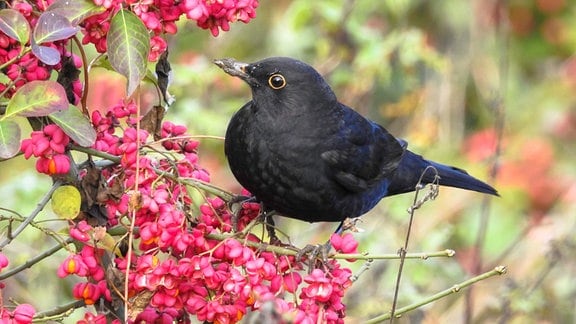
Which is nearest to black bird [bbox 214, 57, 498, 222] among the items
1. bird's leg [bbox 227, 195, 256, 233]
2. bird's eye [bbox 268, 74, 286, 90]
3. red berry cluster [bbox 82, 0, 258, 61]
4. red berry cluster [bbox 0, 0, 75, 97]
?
bird's eye [bbox 268, 74, 286, 90]

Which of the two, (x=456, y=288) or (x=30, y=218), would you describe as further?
(x=456, y=288)

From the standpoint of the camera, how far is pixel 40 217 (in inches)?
170

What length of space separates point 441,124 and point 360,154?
133 inches

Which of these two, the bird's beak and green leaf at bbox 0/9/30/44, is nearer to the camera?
green leaf at bbox 0/9/30/44

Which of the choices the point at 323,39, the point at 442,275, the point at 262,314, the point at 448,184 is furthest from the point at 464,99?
the point at 262,314

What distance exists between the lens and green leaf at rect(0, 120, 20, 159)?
1.85 m

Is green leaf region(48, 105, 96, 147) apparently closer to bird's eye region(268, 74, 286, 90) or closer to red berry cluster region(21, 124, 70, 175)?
red berry cluster region(21, 124, 70, 175)

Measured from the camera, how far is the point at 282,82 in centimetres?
284

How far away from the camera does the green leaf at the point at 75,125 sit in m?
1.94

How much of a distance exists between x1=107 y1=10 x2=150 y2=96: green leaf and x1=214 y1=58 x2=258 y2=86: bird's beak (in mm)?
699

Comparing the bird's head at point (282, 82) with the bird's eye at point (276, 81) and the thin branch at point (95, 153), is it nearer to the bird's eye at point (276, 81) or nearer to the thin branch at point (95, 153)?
the bird's eye at point (276, 81)

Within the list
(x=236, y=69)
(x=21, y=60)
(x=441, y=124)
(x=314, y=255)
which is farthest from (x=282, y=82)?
(x=441, y=124)

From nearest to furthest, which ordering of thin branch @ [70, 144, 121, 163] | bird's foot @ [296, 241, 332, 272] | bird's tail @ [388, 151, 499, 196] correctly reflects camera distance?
thin branch @ [70, 144, 121, 163]
bird's foot @ [296, 241, 332, 272]
bird's tail @ [388, 151, 499, 196]

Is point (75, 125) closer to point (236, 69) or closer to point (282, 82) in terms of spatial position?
point (236, 69)
